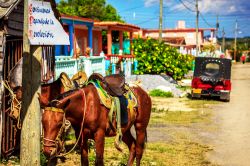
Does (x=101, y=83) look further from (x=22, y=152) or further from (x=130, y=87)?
(x=22, y=152)

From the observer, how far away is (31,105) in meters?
5.04

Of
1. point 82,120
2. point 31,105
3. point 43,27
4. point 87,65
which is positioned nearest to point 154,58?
point 87,65

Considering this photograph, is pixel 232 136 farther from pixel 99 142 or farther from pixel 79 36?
pixel 79 36

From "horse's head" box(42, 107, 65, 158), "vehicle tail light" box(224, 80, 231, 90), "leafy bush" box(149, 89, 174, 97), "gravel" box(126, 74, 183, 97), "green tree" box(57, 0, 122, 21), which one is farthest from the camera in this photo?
"green tree" box(57, 0, 122, 21)

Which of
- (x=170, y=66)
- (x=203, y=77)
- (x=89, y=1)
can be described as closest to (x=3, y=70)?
(x=203, y=77)

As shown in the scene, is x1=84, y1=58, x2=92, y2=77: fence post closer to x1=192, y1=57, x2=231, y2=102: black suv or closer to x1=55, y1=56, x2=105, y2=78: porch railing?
x1=55, y1=56, x2=105, y2=78: porch railing

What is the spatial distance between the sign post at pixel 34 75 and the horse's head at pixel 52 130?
127mm

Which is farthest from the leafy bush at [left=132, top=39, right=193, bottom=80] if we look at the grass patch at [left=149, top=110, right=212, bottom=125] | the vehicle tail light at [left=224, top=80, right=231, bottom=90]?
the grass patch at [left=149, top=110, right=212, bottom=125]

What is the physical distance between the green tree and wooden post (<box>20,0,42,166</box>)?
3977cm

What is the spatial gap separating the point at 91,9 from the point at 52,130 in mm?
41508

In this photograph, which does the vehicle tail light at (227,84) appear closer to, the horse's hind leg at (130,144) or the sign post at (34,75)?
the horse's hind leg at (130,144)

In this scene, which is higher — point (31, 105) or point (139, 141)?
point (31, 105)

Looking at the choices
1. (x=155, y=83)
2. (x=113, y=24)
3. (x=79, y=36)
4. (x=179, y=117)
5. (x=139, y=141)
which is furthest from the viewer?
(x=79, y=36)

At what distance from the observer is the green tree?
45.2m
